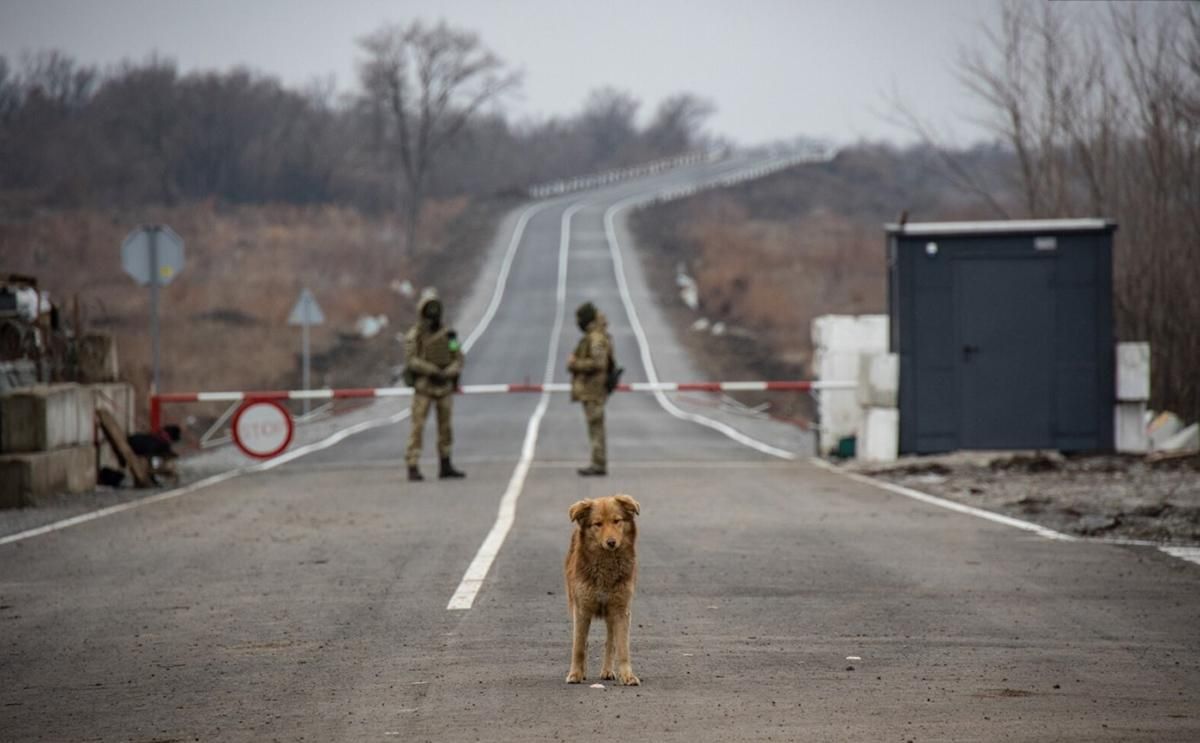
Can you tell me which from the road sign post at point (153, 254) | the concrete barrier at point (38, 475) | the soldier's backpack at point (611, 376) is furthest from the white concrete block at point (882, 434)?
the concrete barrier at point (38, 475)

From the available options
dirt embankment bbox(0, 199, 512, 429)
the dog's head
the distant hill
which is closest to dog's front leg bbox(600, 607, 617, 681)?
the dog's head

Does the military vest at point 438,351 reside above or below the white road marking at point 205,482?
above

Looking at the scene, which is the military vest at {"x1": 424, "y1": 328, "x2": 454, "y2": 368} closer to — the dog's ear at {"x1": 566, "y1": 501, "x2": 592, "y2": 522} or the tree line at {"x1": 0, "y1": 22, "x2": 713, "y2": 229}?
the dog's ear at {"x1": 566, "y1": 501, "x2": 592, "y2": 522}

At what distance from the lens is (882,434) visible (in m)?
22.8

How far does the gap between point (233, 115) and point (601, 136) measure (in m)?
59.4

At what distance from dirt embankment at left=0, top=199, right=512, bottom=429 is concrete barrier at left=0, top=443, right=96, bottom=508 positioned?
5.96 m

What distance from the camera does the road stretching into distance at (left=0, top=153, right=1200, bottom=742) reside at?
6910mm

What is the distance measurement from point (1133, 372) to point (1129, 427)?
Result: 2.39ft

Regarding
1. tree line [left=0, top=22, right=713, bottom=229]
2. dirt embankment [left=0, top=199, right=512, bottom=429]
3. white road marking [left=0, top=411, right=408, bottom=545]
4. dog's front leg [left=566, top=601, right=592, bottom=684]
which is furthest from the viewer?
tree line [left=0, top=22, right=713, bottom=229]

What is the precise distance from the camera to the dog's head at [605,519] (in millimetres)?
7203

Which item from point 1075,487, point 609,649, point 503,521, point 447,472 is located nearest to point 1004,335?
point 1075,487

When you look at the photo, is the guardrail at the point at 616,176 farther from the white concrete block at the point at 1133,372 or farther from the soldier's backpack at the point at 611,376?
the soldier's backpack at the point at 611,376

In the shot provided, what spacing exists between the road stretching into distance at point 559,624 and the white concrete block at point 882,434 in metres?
4.00

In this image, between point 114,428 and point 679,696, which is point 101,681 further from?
point 114,428
